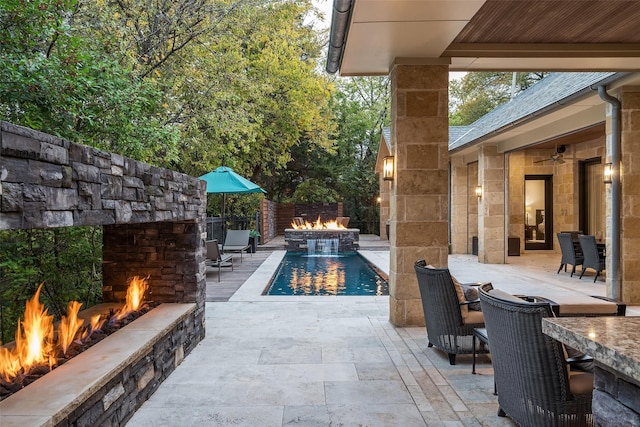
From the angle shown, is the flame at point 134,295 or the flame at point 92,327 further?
the flame at point 134,295

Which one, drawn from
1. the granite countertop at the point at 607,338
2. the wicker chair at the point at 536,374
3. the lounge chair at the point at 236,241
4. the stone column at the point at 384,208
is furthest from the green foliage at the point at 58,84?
the stone column at the point at 384,208

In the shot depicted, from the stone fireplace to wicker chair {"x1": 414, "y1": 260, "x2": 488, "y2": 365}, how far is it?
235cm

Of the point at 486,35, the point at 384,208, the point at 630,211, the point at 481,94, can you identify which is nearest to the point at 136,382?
the point at 486,35

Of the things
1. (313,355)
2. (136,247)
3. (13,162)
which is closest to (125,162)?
(13,162)

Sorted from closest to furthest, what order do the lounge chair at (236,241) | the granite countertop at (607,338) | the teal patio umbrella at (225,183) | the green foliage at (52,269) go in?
the granite countertop at (607,338)
the green foliage at (52,269)
the teal patio umbrella at (225,183)
the lounge chair at (236,241)

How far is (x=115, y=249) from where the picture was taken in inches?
170

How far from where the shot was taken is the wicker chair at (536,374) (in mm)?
2389

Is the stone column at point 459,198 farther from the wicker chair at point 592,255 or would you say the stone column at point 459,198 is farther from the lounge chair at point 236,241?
the lounge chair at point 236,241

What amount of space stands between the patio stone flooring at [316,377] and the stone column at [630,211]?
2.23 feet

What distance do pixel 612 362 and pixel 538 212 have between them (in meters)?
14.8

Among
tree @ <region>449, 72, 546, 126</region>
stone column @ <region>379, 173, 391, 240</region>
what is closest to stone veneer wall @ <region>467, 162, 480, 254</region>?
stone column @ <region>379, 173, 391, 240</region>

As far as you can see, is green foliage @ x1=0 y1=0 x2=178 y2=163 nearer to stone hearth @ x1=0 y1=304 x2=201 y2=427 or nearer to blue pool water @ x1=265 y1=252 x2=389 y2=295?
stone hearth @ x1=0 y1=304 x2=201 y2=427

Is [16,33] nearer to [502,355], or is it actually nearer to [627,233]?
[502,355]

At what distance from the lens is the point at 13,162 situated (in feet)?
5.77
